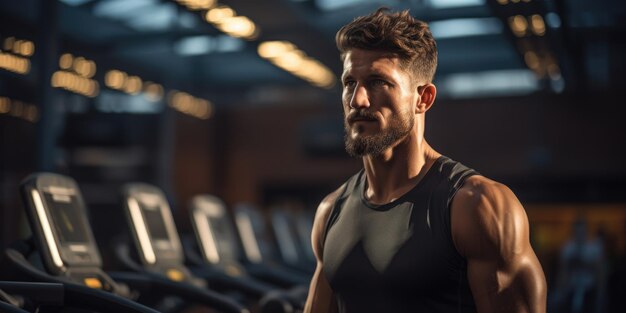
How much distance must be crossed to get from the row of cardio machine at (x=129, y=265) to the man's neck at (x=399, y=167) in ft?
3.14

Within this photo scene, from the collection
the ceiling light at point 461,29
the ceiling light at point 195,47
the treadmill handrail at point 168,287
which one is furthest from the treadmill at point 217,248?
the ceiling light at point 461,29

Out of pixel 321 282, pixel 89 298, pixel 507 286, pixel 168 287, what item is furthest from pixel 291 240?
pixel 507 286

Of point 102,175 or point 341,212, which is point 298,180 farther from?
point 341,212

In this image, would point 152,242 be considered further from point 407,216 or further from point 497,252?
point 497,252

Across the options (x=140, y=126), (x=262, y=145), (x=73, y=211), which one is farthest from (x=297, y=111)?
(x=73, y=211)

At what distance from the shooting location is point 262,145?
14.2m

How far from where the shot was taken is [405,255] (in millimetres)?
1781

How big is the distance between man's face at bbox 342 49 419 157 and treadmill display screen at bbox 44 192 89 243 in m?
1.62

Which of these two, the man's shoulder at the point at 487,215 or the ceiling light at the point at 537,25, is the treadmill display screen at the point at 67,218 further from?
the ceiling light at the point at 537,25

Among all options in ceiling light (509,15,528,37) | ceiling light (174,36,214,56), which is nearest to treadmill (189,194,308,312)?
ceiling light (509,15,528,37)

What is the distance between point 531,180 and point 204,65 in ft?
16.7

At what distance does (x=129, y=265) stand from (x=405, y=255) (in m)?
2.38

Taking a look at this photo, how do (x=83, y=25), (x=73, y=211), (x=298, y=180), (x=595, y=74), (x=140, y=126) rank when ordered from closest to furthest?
(x=73, y=211) → (x=83, y=25) → (x=140, y=126) → (x=595, y=74) → (x=298, y=180)

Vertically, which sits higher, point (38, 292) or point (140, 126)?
point (38, 292)
